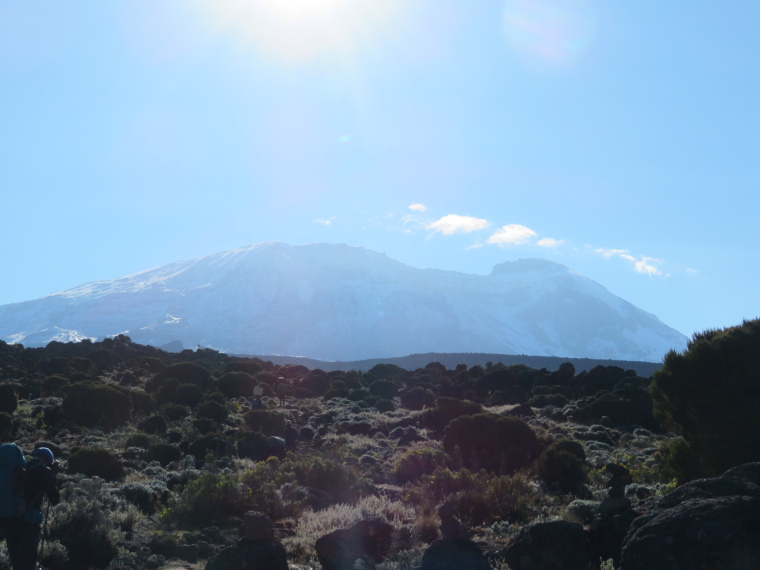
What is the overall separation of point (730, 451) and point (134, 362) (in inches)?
1576

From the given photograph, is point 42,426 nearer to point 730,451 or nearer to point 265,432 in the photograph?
point 265,432

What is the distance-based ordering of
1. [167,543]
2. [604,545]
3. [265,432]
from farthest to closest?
[265,432] < [167,543] < [604,545]

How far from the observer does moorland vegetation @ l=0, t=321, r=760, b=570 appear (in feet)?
29.5

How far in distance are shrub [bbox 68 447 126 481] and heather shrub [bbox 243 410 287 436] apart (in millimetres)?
8410

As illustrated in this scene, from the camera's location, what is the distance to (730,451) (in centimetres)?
945

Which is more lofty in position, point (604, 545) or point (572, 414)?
point (604, 545)

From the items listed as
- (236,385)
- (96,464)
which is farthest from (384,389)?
(96,464)

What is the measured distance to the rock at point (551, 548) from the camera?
671 centimetres

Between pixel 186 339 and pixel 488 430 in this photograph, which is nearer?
pixel 488 430

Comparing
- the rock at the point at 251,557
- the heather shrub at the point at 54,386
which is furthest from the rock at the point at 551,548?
the heather shrub at the point at 54,386

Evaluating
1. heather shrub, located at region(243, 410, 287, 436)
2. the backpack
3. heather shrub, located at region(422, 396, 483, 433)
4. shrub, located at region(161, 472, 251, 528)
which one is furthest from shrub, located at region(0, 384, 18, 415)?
the backpack

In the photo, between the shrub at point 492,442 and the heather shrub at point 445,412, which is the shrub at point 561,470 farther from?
the heather shrub at point 445,412

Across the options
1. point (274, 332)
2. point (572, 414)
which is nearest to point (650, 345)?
point (274, 332)

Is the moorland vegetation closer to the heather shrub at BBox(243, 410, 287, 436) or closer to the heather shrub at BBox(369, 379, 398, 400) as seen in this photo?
the heather shrub at BBox(243, 410, 287, 436)
